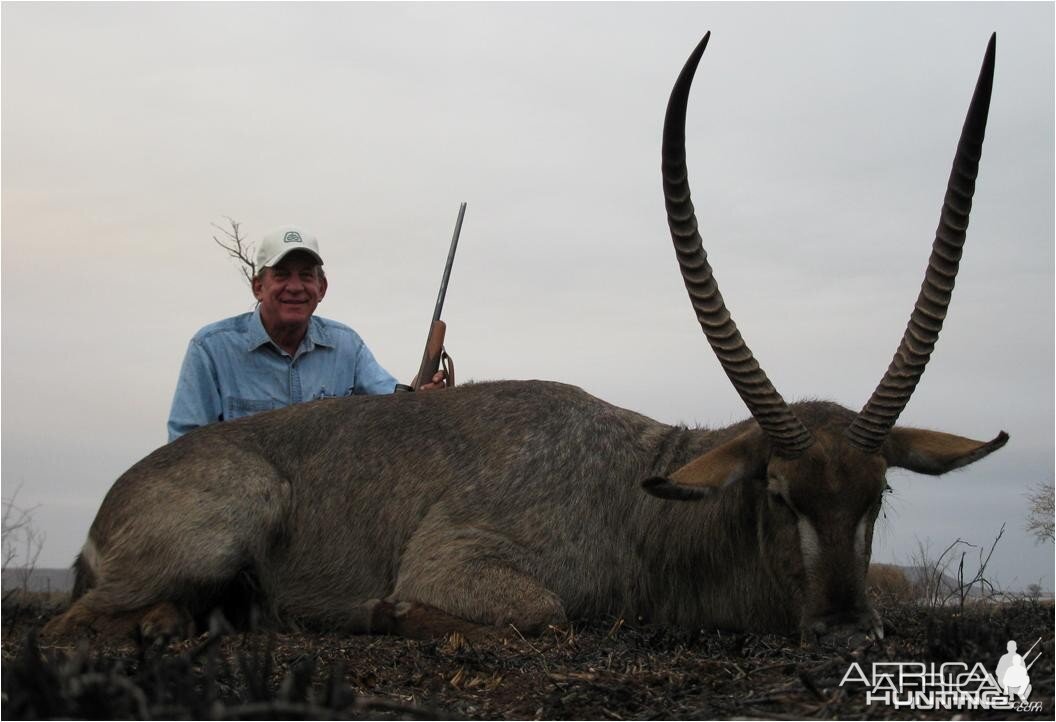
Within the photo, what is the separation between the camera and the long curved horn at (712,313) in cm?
589

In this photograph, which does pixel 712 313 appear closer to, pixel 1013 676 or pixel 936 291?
pixel 936 291

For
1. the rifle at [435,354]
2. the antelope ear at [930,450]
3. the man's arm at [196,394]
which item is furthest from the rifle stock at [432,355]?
the antelope ear at [930,450]

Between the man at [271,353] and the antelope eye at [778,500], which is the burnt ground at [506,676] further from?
the man at [271,353]

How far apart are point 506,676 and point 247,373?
211 inches

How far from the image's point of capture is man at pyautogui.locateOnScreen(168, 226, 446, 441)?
9.68 meters

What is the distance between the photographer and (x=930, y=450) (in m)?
6.42

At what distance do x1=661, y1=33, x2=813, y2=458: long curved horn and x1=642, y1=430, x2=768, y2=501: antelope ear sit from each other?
195 mm

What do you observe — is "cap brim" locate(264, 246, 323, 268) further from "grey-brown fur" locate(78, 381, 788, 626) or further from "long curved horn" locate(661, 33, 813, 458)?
"long curved horn" locate(661, 33, 813, 458)

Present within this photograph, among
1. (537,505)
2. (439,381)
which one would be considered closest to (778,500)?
(537,505)

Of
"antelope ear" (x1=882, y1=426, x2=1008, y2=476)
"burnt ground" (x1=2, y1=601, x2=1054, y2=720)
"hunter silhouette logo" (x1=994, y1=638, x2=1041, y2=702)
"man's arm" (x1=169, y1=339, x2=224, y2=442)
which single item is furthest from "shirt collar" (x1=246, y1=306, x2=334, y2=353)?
"hunter silhouette logo" (x1=994, y1=638, x2=1041, y2=702)

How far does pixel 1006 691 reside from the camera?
13.5ft

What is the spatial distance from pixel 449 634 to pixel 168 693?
2952 millimetres

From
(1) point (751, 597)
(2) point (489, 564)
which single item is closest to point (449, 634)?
(2) point (489, 564)

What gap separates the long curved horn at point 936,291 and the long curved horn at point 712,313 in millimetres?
335
